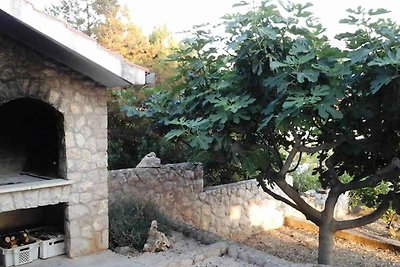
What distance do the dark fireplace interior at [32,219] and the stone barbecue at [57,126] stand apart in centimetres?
2

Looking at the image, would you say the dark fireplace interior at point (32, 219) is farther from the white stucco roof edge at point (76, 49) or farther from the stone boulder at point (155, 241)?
the white stucco roof edge at point (76, 49)

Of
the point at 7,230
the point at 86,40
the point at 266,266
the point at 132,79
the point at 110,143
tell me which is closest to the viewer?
the point at 86,40

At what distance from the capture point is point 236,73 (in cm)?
708

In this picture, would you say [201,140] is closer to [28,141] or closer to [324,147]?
[324,147]

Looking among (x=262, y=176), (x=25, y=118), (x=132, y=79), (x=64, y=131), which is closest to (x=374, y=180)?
(x=262, y=176)

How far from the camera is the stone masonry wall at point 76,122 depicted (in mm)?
6105

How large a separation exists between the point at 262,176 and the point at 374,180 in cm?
205

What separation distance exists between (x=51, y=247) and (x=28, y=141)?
206 cm

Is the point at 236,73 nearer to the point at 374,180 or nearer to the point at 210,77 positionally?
the point at 210,77

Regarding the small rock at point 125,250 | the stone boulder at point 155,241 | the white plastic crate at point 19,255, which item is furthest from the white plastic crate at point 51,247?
the stone boulder at point 155,241

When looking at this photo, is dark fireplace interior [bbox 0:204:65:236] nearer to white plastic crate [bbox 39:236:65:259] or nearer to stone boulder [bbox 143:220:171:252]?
white plastic crate [bbox 39:236:65:259]

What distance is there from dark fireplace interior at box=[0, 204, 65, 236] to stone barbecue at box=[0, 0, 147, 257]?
2 centimetres

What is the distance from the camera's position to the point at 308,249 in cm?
1025

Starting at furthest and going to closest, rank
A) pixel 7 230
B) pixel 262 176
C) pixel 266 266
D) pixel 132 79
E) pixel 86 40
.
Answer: pixel 262 176, pixel 7 230, pixel 266 266, pixel 132 79, pixel 86 40
